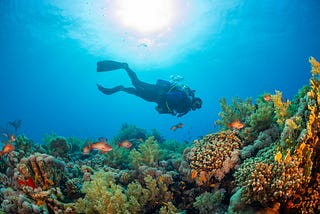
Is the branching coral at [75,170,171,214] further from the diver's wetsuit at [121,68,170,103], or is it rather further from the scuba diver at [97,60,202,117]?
the diver's wetsuit at [121,68,170,103]

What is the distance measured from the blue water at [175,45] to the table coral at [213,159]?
3.72 m

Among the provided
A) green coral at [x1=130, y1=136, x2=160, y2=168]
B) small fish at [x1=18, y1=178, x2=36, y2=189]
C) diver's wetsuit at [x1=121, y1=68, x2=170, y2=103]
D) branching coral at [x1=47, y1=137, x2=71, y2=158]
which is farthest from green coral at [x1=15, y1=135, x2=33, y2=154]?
diver's wetsuit at [x1=121, y1=68, x2=170, y2=103]

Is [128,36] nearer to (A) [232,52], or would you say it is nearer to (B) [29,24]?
(B) [29,24]

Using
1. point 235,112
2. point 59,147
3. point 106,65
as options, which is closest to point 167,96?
point 235,112

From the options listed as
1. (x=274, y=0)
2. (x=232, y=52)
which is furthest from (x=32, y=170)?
(x=232, y=52)

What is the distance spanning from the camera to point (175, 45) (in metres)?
40.8

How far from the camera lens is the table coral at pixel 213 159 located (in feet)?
15.6

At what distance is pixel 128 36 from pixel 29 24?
14670 millimetres

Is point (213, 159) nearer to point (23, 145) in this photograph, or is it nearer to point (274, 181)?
point (274, 181)

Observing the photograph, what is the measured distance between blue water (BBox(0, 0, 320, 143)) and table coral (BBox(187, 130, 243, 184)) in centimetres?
372

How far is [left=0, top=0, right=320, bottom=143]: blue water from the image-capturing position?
30.4m

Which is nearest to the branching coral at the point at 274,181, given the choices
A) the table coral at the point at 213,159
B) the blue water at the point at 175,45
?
the table coral at the point at 213,159

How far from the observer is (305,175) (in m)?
3.15

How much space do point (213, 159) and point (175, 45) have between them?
37.9 metres
